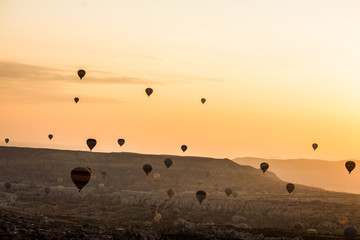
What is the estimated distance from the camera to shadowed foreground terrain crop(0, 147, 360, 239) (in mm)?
70562

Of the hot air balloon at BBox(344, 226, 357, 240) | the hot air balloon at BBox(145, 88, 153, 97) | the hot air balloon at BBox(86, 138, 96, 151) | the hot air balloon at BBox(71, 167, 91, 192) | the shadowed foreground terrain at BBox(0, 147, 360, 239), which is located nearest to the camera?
the hot air balloon at BBox(344, 226, 357, 240)

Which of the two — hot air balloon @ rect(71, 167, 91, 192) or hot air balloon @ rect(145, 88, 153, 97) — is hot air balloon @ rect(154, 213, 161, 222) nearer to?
hot air balloon @ rect(145, 88, 153, 97)

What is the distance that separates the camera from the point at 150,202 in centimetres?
12181

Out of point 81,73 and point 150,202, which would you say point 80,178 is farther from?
point 150,202

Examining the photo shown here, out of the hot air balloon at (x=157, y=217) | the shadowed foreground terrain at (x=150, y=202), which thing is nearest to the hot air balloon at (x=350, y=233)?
the shadowed foreground terrain at (x=150, y=202)

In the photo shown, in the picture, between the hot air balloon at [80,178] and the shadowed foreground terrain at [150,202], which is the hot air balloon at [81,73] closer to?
the shadowed foreground terrain at [150,202]

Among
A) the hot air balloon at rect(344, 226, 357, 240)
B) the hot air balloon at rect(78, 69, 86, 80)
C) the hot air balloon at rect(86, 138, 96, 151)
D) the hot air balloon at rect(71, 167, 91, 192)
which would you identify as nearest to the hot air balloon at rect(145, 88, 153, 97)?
the hot air balloon at rect(78, 69, 86, 80)

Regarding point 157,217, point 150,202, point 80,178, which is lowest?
point 157,217

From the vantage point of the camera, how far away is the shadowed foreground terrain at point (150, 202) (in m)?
70.6

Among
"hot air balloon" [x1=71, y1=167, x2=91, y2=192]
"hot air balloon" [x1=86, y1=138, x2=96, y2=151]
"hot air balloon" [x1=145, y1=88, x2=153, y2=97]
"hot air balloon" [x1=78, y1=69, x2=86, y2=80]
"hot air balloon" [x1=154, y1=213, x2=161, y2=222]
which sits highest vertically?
"hot air balloon" [x1=78, y1=69, x2=86, y2=80]

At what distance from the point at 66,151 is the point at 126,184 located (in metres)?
35.9

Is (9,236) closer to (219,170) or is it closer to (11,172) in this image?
(11,172)

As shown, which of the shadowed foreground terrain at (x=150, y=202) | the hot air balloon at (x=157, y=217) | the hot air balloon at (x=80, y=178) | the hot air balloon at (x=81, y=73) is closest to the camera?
the shadowed foreground terrain at (x=150, y=202)

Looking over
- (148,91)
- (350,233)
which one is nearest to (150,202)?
(148,91)
